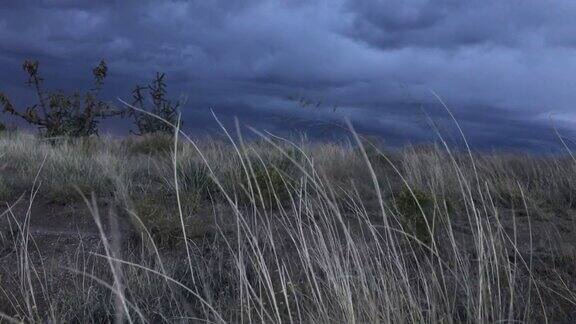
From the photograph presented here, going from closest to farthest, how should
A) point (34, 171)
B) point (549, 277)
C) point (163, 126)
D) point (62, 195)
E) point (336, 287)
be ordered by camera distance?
point (336, 287) < point (549, 277) < point (62, 195) < point (34, 171) < point (163, 126)

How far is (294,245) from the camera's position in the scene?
257 inches

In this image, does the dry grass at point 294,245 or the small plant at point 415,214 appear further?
the small plant at point 415,214

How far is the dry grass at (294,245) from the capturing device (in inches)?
156

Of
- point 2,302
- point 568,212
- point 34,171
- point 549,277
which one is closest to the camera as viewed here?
point 2,302

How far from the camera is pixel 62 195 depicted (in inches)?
337

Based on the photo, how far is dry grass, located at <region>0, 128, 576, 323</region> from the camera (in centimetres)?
396

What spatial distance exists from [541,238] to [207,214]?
321 cm

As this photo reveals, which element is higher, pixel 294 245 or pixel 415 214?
pixel 415 214

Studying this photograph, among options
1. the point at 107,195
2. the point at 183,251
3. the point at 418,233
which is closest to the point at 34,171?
the point at 107,195

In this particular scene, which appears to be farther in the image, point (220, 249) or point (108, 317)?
point (220, 249)

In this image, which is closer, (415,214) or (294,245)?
(415,214)

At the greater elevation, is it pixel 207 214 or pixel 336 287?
pixel 336 287

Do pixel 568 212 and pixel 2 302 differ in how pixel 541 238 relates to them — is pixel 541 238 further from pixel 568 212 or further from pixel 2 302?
pixel 2 302

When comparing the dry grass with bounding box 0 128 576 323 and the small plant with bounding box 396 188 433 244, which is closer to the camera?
the dry grass with bounding box 0 128 576 323
